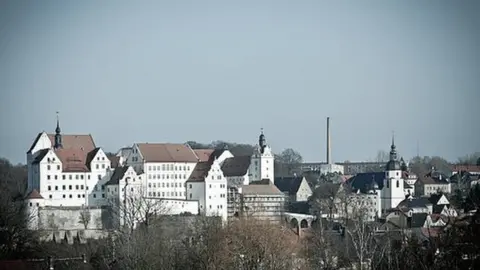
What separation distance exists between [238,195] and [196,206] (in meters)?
6.02

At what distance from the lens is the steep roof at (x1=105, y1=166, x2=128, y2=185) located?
66175 millimetres

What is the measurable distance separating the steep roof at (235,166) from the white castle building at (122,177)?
202 inches

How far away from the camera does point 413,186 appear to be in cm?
9494

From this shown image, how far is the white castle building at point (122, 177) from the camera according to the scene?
215 feet

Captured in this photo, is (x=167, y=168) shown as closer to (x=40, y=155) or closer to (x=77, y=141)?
(x=77, y=141)

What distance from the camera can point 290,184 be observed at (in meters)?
87.7

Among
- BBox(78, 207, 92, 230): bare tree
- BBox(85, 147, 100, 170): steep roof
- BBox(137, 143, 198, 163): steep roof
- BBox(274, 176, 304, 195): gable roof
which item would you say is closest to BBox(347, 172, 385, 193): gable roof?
BBox(274, 176, 304, 195): gable roof

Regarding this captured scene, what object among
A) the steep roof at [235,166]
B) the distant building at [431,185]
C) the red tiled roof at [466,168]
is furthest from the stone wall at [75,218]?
the red tiled roof at [466,168]

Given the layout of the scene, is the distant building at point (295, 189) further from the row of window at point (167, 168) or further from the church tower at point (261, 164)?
the row of window at point (167, 168)

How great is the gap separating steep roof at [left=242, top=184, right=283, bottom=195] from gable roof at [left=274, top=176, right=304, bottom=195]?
32.9 ft

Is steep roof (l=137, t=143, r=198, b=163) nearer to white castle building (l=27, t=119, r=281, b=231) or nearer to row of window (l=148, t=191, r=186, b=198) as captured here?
white castle building (l=27, t=119, r=281, b=231)

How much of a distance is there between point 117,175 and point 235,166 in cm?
1412

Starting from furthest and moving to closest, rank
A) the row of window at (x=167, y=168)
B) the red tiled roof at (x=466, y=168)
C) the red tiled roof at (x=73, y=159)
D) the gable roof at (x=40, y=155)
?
the red tiled roof at (x=466, y=168) < the row of window at (x=167, y=168) < the red tiled roof at (x=73, y=159) < the gable roof at (x=40, y=155)

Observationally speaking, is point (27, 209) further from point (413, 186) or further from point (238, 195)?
point (413, 186)
